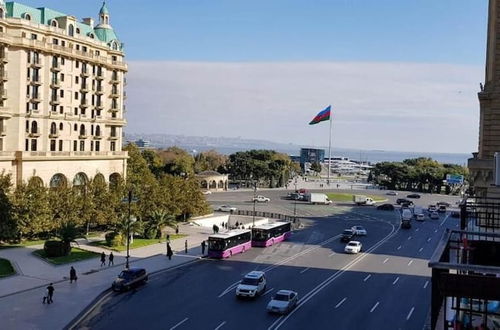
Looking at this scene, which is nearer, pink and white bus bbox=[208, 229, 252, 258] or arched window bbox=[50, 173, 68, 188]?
pink and white bus bbox=[208, 229, 252, 258]

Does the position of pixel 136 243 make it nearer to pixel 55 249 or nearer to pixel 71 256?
pixel 71 256

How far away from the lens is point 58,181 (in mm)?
64750

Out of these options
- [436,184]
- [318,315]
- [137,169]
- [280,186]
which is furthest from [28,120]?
[436,184]

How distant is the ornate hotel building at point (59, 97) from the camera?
2379 inches

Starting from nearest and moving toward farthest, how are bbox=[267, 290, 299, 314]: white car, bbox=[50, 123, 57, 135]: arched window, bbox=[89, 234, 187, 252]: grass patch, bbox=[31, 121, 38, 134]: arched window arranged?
bbox=[267, 290, 299, 314]: white car → bbox=[89, 234, 187, 252]: grass patch → bbox=[31, 121, 38, 134]: arched window → bbox=[50, 123, 57, 135]: arched window

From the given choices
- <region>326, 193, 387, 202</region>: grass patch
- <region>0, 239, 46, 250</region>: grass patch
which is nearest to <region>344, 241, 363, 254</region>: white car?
<region>0, 239, 46, 250</region>: grass patch

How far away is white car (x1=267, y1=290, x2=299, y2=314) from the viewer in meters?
32.3

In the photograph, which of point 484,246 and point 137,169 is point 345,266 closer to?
point 484,246

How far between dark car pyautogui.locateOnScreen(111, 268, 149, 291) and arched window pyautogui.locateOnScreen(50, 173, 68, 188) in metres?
28.7

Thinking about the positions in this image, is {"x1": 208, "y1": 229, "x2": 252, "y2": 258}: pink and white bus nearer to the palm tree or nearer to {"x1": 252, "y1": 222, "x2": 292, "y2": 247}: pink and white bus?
{"x1": 252, "y1": 222, "x2": 292, "y2": 247}: pink and white bus

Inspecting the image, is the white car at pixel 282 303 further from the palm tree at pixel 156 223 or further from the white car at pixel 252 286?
the palm tree at pixel 156 223

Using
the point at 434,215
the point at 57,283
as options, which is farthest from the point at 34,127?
the point at 434,215

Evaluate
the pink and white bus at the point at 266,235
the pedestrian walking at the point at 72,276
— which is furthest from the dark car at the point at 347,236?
the pedestrian walking at the point at 72,276

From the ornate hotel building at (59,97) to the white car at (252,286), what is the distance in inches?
1143
